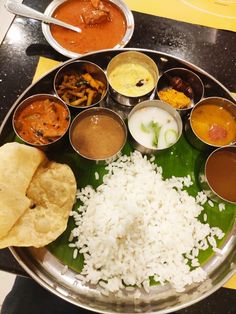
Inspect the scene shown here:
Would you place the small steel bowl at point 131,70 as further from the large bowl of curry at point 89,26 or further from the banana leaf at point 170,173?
the banana leaf at point 170,173

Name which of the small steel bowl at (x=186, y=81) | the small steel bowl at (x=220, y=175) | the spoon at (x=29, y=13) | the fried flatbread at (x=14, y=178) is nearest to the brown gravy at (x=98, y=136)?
the fried flatbread at (x=14, y=178)

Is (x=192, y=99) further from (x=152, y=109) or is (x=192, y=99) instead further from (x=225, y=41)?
(x=225, y=41)

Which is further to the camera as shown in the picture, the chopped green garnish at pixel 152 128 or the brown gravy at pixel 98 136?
the chopped green garnish at pixel 152 128

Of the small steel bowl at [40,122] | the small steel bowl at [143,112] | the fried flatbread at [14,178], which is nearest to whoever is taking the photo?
the fried flatbread at [14,178]

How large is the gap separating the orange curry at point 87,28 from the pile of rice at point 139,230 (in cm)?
102

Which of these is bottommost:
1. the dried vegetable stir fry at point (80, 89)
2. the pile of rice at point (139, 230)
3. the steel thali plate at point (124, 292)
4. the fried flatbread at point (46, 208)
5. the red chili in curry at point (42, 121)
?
the steel thali plate at point (124, 292)

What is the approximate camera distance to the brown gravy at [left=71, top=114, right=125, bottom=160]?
2.30 m

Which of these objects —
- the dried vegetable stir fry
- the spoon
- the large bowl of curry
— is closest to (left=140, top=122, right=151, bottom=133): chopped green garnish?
the dried vegetable stir fry

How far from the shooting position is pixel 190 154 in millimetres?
2459

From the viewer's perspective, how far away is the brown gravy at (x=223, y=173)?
7.38 ft

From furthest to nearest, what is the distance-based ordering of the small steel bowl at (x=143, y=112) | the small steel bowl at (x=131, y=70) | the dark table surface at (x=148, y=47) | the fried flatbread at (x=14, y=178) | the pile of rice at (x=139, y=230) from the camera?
the dark table surface at (x=148, y=47) → the small steel bowl at (x=131, y=70) → the small steel bowl at (x=143, y=112) → the pile of rice at (x=139, y=230) → the fried flatbread at (x=14, y=178)

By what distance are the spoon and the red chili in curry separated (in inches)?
30.1

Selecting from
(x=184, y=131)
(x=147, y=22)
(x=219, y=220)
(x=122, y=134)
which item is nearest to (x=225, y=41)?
(x=147, y=22)

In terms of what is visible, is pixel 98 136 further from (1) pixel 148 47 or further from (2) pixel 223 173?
(1) pixel 148 47
